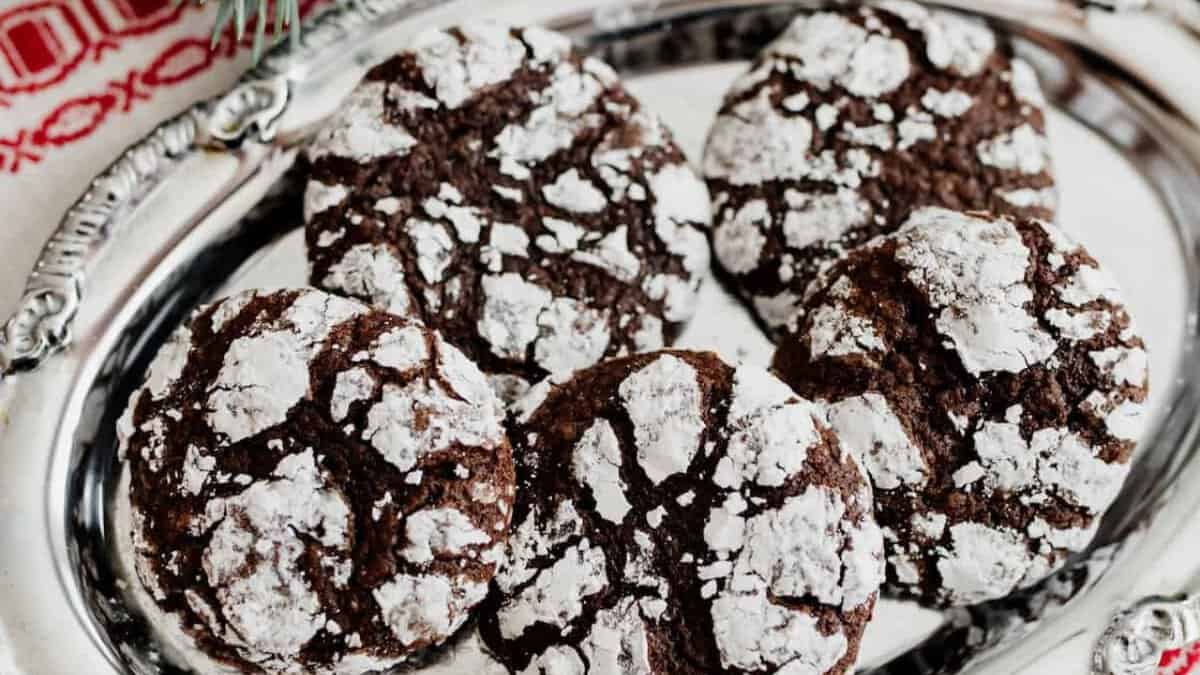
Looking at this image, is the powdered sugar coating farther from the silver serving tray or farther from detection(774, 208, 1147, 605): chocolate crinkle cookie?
the silver serving tray

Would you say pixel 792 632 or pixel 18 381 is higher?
pixel 18 381

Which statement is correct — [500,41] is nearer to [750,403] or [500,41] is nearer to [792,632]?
[750,403]

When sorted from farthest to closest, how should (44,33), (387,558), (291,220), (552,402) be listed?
1. (44,33)
2. (291,220)
3. (552,402)
4. (387,558)

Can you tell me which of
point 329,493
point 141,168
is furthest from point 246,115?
point 329,493

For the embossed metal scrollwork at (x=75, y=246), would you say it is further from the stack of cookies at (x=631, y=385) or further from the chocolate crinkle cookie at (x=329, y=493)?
the chocolate crinkle cookie at (x=329, y=493)

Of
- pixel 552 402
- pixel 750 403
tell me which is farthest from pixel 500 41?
pixel 750 403

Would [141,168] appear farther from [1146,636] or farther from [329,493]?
[1146,636]

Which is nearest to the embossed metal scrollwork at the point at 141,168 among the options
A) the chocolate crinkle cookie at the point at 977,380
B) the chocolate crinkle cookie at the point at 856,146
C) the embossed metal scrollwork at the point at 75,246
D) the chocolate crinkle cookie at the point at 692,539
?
the embossed metal scrollwork at the point at 75,246
